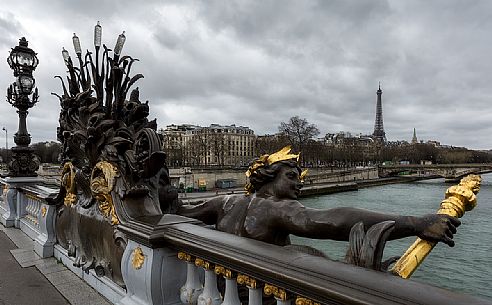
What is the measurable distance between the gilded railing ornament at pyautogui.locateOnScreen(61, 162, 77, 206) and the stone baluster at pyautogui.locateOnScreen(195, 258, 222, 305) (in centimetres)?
273

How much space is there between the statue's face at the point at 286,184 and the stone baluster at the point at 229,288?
691mm

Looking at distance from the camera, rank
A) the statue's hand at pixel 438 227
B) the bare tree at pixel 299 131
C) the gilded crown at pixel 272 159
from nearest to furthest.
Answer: the statue's hand at pixel 438 227
the gilded crown at pixel 272 159
the bare tree at pixel 299 131

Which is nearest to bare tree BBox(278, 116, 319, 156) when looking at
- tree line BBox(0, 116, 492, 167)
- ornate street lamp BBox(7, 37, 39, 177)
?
tree line BBox(0, 116, 492, 167)

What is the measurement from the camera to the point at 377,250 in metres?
1.78

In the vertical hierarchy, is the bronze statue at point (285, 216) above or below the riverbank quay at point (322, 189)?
above

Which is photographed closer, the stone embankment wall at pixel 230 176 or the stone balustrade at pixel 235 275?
the stone balustrade at pixel 235 275

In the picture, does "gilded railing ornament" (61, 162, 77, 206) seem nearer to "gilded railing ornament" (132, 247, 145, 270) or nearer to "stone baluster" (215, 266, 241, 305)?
"gilded railing ornament" (132, 247, 145, 270)

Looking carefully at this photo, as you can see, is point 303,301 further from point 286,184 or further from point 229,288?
point 286,184

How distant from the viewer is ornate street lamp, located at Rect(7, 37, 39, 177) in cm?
847

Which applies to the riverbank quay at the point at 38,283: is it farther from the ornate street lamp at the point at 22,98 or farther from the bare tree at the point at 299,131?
the bare tree at the point at 299,131

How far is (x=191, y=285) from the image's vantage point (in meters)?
2.57

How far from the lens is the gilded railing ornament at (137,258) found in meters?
2.71

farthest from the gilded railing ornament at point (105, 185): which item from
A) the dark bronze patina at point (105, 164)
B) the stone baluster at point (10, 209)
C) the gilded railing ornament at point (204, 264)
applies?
the stone baluster at point (10, 209)

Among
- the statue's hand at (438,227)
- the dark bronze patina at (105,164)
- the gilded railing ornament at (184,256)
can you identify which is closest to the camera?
the statue's hand at (438,227)
